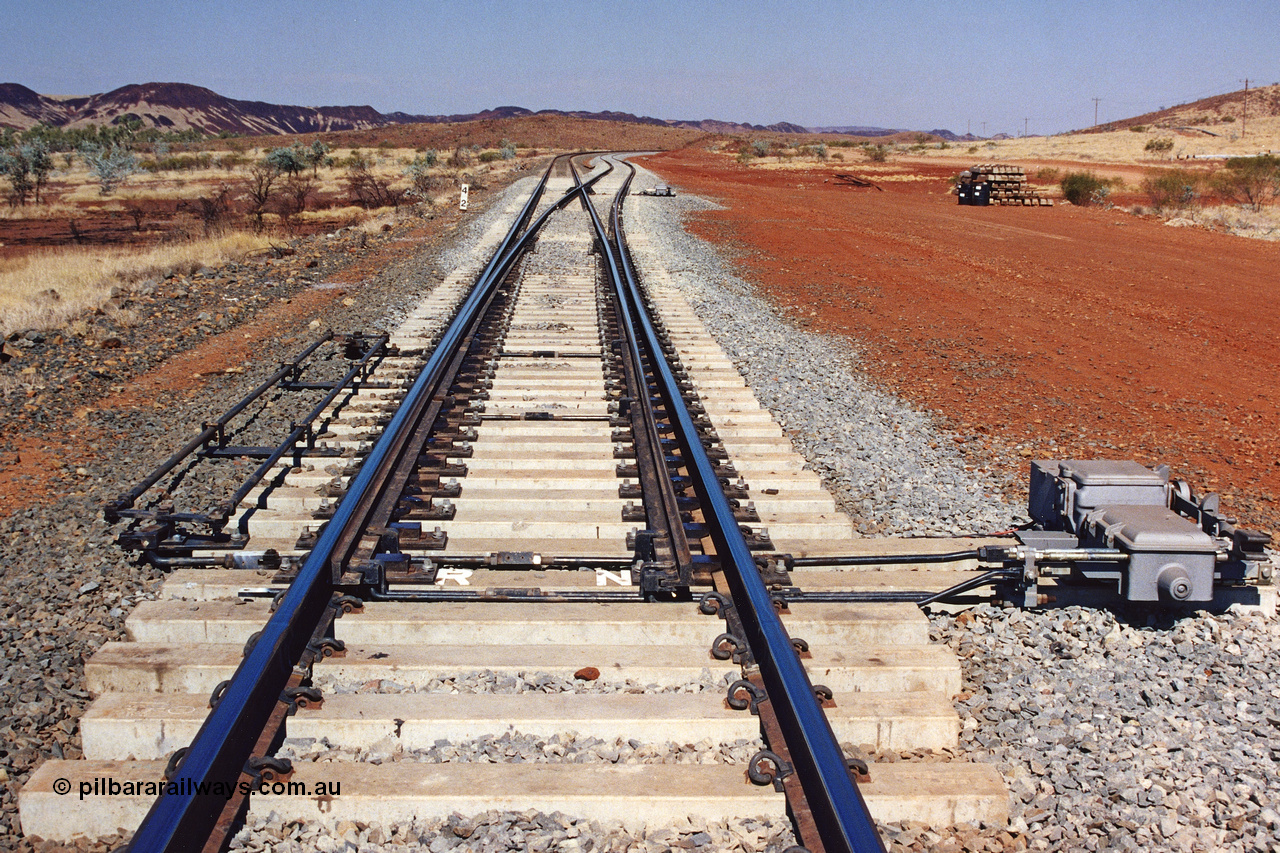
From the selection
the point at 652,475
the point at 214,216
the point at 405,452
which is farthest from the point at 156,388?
the point at 214,216

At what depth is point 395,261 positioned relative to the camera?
1545 cm

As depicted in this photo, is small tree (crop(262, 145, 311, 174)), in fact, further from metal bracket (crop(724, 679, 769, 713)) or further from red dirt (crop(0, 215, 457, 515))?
metal bracket (crop(724, 679, 769, 713))

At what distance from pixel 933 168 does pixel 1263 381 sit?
4173 centimetres

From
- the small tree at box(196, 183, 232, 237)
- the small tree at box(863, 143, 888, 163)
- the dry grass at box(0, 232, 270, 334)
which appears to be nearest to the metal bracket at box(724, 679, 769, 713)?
the dry grass at box(0, 232, 270, 334)

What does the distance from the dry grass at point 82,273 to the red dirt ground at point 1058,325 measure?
29.4 feet

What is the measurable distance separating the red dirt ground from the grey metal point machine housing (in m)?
1.66

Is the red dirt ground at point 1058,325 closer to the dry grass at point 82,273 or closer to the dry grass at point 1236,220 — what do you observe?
the dry grass at point 1236,220

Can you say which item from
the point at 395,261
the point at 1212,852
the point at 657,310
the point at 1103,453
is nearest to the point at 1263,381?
the point at 1103,453

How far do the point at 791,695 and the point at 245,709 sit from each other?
1.64m

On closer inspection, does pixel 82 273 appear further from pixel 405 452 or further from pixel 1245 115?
pixel 1245 115

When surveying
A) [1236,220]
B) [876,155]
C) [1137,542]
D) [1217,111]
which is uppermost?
[1217,111]

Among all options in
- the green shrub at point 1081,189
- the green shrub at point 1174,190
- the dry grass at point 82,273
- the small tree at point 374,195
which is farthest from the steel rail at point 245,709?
the green shrub at point 1081,189

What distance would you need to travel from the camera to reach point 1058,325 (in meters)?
11.8

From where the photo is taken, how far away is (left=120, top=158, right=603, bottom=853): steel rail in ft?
8.01
